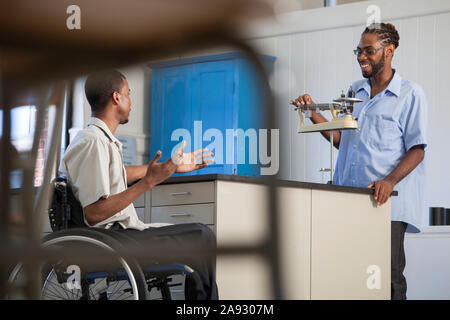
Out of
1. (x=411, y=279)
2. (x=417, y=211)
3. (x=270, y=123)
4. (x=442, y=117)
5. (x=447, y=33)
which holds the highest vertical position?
(x=447, y=33)

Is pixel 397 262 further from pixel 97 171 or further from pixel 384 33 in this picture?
pixel 97 171

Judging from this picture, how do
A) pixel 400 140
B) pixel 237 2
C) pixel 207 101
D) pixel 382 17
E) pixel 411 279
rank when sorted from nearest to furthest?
pixel 237 2 → pixel 400 140 → pixel 411 279 → pixel 382 17 → pixel 207 101

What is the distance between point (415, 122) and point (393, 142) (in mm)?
114

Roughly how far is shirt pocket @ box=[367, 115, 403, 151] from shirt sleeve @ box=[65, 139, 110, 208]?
1.36 metres

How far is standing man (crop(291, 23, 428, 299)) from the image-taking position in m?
2.66

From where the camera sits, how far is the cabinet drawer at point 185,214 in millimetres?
2205

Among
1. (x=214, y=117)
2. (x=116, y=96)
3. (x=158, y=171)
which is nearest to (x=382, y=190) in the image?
(x=158, y=171)

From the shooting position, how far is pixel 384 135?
271cm

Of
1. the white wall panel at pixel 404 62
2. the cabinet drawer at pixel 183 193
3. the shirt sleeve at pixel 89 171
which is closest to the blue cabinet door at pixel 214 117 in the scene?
the white wall panel at pixel 404 62

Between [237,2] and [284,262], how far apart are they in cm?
14

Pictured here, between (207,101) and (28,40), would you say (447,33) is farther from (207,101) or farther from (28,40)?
(28,40)

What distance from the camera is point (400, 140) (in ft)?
8.93

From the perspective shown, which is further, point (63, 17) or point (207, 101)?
point (207, 101)
